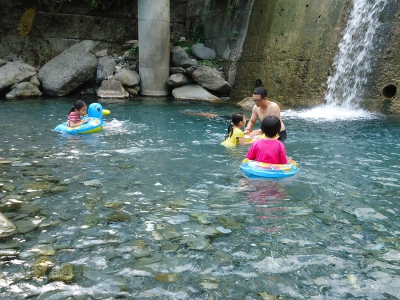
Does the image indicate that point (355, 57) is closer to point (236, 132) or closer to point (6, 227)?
point (236, 132)

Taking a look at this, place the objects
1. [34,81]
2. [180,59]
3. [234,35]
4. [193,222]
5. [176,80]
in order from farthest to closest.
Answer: [180,59]
[234,35]
[176,80]
[34,81]
[193,222]

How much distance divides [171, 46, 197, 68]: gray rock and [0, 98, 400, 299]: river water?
8.60 metres

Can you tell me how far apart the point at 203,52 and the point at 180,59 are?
1546 mm

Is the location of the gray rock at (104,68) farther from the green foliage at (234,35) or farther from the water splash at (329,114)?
the water splash at (329,114)

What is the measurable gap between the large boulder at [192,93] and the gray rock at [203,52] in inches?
83.6

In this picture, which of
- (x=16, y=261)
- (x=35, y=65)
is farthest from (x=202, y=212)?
(x=35, y=65)

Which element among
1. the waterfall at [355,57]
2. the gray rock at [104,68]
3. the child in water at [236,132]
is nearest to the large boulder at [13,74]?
the gray rock at [104,68]

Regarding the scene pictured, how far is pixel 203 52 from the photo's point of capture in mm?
16547

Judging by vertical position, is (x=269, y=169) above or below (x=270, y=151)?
below

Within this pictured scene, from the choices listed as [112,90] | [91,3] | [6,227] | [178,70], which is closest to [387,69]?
[178,70]

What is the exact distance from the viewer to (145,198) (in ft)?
14.4

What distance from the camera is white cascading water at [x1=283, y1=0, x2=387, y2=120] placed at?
1063 centimetres

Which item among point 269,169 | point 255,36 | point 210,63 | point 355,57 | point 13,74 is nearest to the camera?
point 269,169

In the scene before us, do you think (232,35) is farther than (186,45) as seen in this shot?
No
